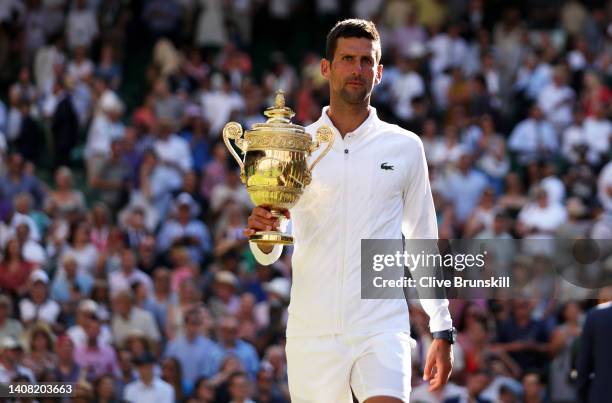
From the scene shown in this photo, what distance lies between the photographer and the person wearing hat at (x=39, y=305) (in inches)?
552

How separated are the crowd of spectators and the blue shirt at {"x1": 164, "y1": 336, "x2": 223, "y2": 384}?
0.02 metres

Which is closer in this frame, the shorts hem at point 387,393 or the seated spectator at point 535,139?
the shorts hem at point 387,393

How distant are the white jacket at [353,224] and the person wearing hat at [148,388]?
222 inches

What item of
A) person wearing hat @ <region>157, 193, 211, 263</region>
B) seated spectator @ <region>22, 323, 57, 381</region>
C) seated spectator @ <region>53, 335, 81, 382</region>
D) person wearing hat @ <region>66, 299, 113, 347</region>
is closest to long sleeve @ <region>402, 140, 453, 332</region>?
seated spectator @ <region>22, 323, 57, 381</region>

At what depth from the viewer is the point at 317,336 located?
6.96 meters

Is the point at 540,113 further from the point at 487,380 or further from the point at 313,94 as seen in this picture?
the point at 487,380

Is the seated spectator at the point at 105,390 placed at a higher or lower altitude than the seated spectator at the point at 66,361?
lower

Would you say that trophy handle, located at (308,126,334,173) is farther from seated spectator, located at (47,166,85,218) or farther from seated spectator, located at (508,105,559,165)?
seated spectator, located at (508,105,559,165)

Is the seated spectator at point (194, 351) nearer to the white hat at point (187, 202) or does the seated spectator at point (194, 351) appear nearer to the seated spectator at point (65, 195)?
the white hat at point (187, 202)

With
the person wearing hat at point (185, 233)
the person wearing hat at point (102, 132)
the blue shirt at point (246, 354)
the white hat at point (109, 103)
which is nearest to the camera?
the blue shirt at point (246, 354)

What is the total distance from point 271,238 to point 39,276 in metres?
7.93

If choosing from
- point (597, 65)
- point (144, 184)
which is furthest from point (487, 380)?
point (597, 65)

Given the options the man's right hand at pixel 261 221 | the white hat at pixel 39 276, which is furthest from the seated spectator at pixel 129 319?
the man's right hand at pixel 261 221

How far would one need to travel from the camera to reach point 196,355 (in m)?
13.6
